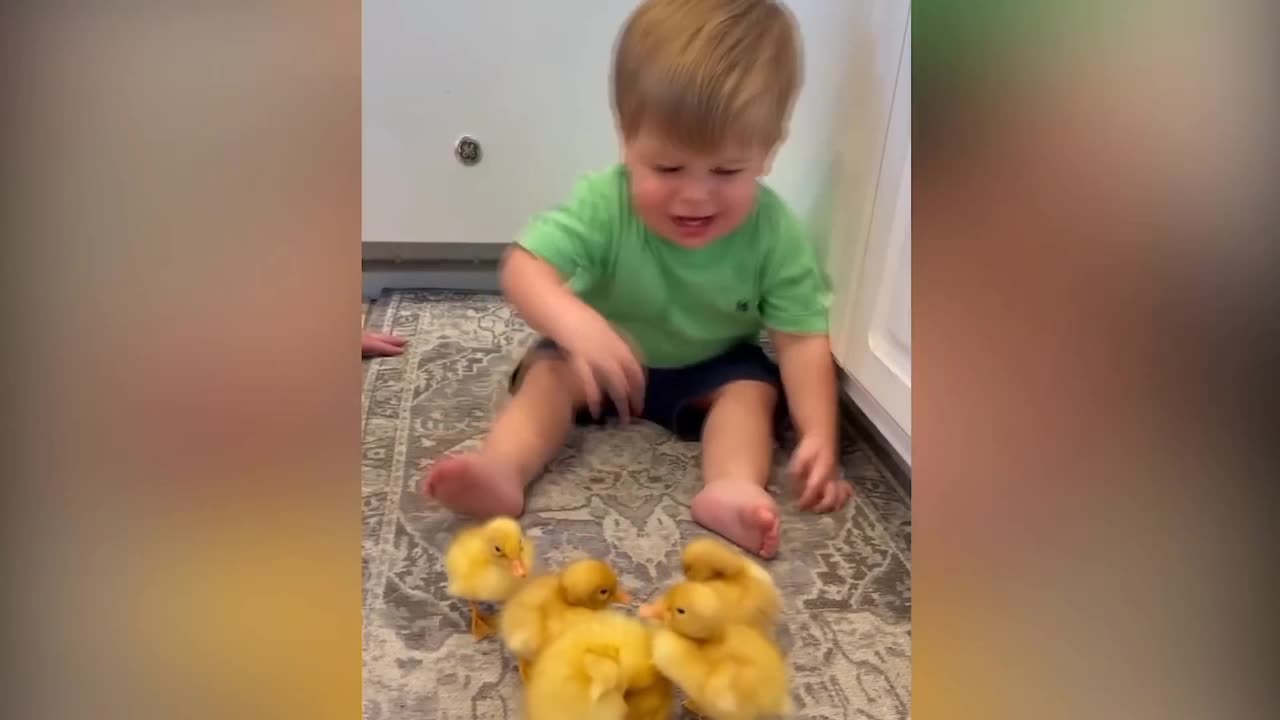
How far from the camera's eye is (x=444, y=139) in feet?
1.99

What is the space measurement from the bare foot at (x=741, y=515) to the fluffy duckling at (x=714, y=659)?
13cm

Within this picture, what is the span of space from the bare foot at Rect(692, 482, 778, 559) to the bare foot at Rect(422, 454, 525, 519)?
4.6 inches

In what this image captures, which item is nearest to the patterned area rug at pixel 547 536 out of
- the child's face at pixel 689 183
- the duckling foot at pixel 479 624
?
the duckling foot at pixel 479 624

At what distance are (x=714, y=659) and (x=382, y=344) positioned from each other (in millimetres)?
251

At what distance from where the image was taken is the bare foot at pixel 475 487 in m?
0.55

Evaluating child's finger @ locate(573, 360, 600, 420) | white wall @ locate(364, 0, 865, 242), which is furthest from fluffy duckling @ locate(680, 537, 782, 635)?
white wall @ locate(364, 0, 865, 242)

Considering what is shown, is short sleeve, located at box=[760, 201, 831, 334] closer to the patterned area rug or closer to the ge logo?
the patterned area rug

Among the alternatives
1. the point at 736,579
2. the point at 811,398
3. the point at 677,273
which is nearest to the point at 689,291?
the point at 677,273

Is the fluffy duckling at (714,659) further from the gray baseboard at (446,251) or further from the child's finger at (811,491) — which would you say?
the gray baseboard at (446,251)

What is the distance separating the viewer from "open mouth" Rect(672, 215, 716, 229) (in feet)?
1.84

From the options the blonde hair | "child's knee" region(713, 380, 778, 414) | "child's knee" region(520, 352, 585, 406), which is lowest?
"child's knee" region(713, 380, 778, 414)
